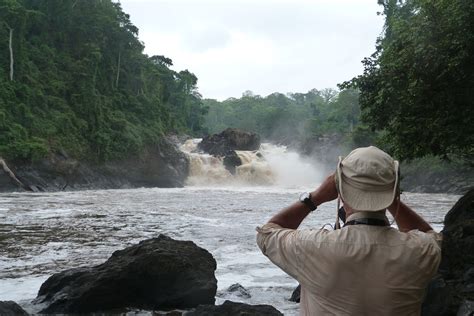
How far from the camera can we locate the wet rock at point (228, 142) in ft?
157

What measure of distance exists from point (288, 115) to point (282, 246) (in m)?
87.2

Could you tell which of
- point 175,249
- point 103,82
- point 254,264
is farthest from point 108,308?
point 103,82

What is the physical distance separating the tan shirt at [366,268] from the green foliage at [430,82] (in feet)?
28.1

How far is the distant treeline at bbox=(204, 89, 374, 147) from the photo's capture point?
243 ft

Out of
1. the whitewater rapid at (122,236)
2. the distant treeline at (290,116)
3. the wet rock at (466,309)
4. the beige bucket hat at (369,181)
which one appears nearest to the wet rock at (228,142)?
the distant treeline at (290,116)

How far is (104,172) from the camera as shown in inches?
A: 1528

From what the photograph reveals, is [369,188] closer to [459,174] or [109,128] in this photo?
[459,174]

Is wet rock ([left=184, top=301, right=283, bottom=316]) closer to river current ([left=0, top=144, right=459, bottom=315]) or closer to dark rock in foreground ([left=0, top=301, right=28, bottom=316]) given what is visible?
river current ([left=0, top=144, right=459, bottom=315])

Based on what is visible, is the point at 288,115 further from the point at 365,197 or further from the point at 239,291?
the point at 365,197

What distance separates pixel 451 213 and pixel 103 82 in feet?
140

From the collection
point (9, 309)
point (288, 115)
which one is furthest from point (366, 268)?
point (288, 115)

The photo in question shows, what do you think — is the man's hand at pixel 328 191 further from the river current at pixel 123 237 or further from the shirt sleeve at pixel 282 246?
the river current at pixel 123 237

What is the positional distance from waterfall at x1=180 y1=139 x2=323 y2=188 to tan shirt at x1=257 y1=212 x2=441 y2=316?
41217mm

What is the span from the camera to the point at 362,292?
172cm
